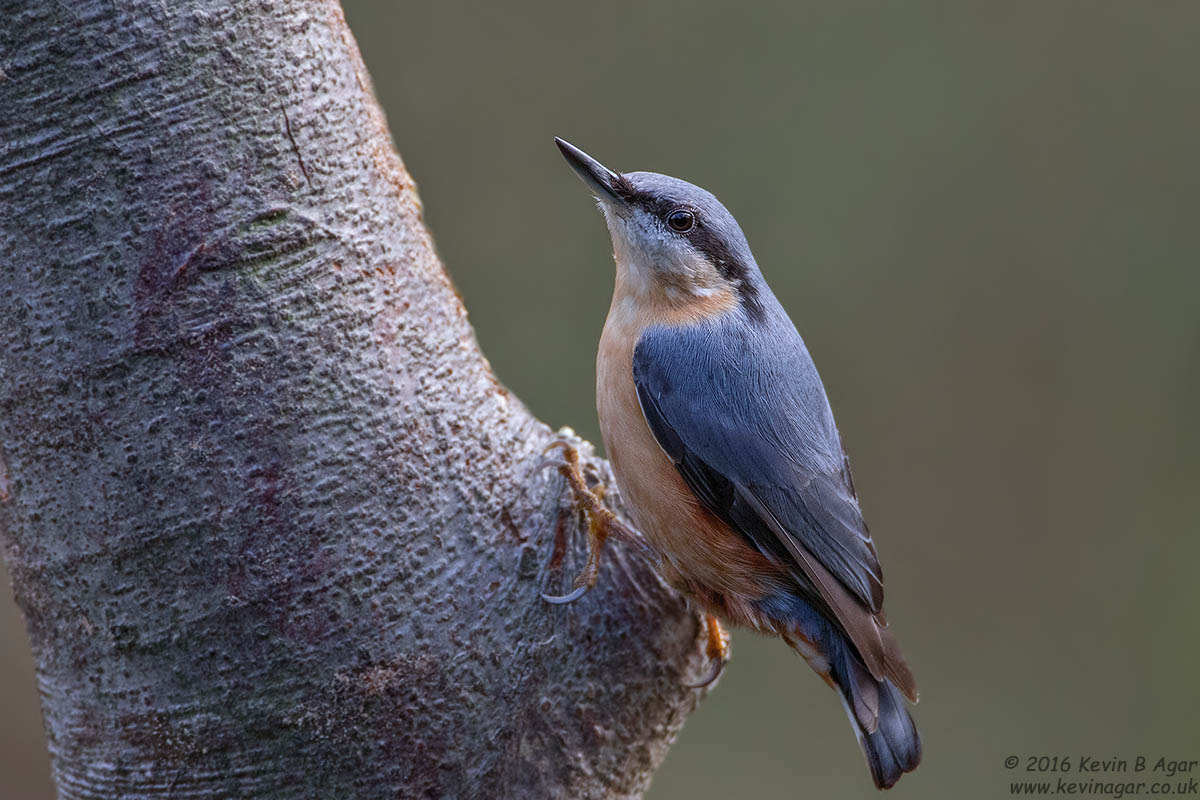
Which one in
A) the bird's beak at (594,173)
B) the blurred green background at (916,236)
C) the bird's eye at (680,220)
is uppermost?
the bird's beak at (594,173)

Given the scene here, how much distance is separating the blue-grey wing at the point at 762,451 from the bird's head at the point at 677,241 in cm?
23

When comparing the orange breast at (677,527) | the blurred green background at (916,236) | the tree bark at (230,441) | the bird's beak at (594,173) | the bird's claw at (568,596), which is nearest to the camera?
the tree bark at (230,441)

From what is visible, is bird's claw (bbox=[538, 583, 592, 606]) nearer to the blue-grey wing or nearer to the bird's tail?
the blue-grey wing

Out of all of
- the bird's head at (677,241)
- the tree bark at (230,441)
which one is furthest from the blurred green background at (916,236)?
the tree bark at (230,441)

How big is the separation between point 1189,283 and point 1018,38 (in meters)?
1.31

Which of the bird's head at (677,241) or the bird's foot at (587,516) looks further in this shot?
the bird's head at (677,241)

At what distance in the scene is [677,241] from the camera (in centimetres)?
255

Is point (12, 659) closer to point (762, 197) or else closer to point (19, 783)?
point (19, 783)

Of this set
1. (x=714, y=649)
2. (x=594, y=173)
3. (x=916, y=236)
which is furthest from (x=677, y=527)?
(x=916, y=236)

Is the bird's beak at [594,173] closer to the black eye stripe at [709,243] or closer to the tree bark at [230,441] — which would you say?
the black eye stripe at [709,243]

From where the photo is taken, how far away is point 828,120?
473 centimetres

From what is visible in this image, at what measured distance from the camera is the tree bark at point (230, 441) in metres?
1.66

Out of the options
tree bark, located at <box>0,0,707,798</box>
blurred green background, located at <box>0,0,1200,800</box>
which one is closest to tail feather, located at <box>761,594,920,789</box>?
tree bark, located at <box>0,0,707,798</box>

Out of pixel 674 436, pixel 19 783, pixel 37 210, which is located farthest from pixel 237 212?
pixel 19 783
